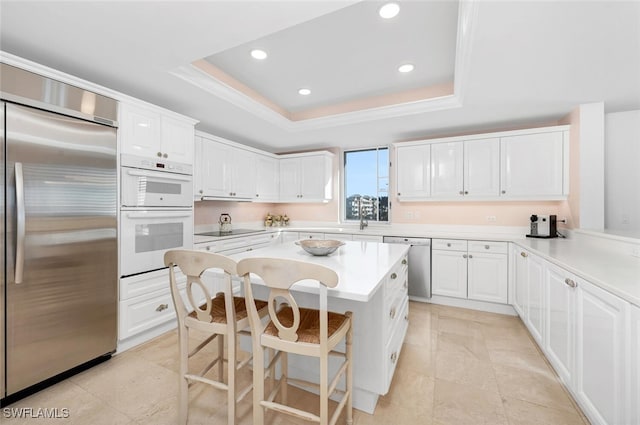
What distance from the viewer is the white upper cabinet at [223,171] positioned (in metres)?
3.38

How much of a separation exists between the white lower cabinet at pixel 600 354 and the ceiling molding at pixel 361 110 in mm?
1698

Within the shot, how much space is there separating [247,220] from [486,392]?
3950 mm

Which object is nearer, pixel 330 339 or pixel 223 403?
pixel 330 339

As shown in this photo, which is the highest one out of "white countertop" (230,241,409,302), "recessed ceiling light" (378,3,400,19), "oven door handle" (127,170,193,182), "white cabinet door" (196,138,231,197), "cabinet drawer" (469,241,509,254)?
"recessed ceiling light" (378,3,400,19)

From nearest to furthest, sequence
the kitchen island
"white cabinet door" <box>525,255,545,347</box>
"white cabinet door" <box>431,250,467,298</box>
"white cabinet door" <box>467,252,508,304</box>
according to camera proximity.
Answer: the kitchen island, "white cabinet door" <box>525,255,545,347</box>, "white cabinet door" <box>467,252,508,304</box>, "white cabinet door" <box>431,250,467,298</box>

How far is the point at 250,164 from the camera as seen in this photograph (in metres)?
4.21

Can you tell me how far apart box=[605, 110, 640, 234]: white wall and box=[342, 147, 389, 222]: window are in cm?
261

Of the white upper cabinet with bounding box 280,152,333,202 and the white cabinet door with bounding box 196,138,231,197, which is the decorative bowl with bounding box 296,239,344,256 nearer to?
the white cabinet door with bounding box 196,138,231,197

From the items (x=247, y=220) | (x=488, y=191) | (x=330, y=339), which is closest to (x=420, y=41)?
(x=488, y=191)

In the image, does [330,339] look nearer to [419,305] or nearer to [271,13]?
[271,13]

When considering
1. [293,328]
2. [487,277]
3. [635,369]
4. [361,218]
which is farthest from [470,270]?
[293,328]

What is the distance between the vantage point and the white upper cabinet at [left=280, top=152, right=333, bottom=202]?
465cm

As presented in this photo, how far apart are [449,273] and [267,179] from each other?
3143mm

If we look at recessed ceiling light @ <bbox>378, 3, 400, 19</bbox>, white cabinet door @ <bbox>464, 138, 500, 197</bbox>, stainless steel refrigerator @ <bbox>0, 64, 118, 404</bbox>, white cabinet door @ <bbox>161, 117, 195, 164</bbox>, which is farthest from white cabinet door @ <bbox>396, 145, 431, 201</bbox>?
stainless steel refrigerator @ <bbox>0, 64, 118, 404</bbox>
